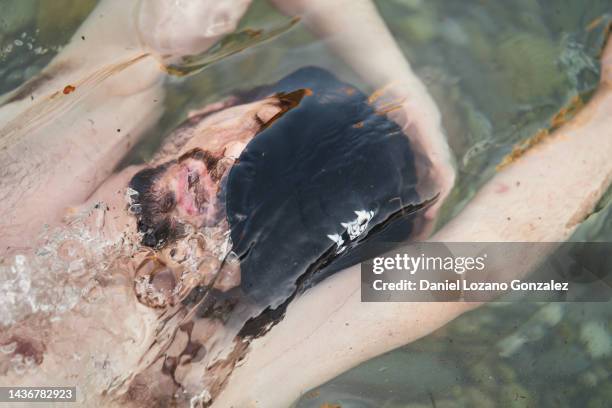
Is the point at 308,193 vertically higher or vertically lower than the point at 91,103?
lower

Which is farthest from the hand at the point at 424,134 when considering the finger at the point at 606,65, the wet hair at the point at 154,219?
the wet hair at the point at 154,219

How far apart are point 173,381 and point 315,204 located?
1.61 feet

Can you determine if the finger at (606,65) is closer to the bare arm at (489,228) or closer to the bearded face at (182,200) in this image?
the bare arm at (489,228)

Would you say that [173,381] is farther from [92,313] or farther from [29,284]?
[29,284]

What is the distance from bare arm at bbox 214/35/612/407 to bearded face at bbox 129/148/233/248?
0.29 meters

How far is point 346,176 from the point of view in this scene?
1442 mm

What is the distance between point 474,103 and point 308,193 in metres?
0.47

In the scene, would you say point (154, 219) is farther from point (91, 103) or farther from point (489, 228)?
point (489, 228)

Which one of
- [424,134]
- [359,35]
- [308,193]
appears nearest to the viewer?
[308,193]

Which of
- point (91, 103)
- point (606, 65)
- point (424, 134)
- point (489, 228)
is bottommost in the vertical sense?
point (489, 228)

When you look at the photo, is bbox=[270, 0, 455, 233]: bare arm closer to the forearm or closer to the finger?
the forearm

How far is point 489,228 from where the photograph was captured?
5.25 feet

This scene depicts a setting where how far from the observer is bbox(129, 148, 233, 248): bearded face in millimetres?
1492

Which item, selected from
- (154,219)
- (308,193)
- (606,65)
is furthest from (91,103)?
(606,65)
